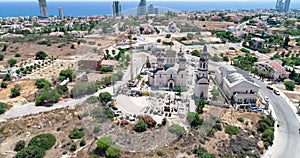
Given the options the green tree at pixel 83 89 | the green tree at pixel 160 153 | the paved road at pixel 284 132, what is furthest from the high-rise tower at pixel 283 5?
the green tree at pixel 160 153

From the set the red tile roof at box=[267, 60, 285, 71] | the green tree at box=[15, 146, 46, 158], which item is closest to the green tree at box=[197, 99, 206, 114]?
the green tree at box=[15, 146, 46, 158]

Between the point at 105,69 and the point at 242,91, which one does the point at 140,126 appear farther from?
the point at 105,69

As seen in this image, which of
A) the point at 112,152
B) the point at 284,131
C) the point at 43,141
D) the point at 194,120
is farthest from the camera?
the point at 284,131

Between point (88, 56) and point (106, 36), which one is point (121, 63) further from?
point (106, 36)

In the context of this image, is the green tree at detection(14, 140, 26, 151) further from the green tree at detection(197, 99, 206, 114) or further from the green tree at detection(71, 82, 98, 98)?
the green tree at detection(197, 99, 206, 114)

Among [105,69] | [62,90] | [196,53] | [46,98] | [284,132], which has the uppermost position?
[196,53]

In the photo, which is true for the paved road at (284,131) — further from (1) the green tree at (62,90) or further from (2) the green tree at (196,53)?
(1) the green tree at (62,90)

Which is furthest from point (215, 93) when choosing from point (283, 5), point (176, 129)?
point (283, 5)
